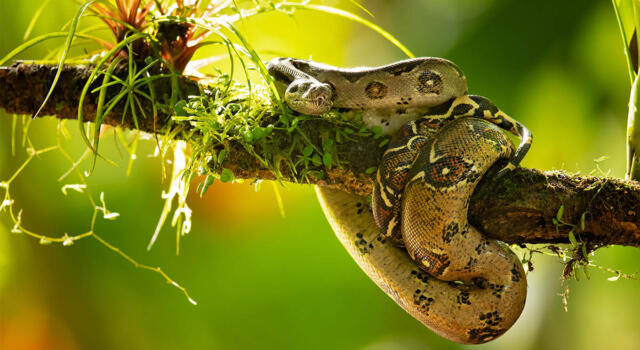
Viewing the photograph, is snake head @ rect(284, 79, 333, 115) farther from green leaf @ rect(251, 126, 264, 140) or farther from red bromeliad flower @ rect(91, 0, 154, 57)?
red bromeliad flower @ rect(91, 0, 154, 57)

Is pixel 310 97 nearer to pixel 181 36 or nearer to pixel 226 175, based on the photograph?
pixel 226 175

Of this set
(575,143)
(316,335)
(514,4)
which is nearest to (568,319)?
(575,143)

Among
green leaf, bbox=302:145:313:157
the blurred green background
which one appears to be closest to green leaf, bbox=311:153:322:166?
green leaf, bbox=302:145:313:157

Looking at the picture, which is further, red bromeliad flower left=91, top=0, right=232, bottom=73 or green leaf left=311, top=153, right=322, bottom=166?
red bromeliad flower left=91, top=0, right=232, bottom=73

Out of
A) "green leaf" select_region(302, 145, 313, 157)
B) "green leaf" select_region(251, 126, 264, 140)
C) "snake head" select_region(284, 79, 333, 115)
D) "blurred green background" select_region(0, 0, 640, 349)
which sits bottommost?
"blurred green background" select_region(0, 0, 640, 349)

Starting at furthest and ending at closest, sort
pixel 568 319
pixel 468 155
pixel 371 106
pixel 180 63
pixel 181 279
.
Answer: pixel 181 279, pixel 568 319, pixel 180 63, pixel 371 106, pixel 468 155

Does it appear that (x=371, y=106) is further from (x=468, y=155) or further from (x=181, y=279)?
(x=181, y=279)
